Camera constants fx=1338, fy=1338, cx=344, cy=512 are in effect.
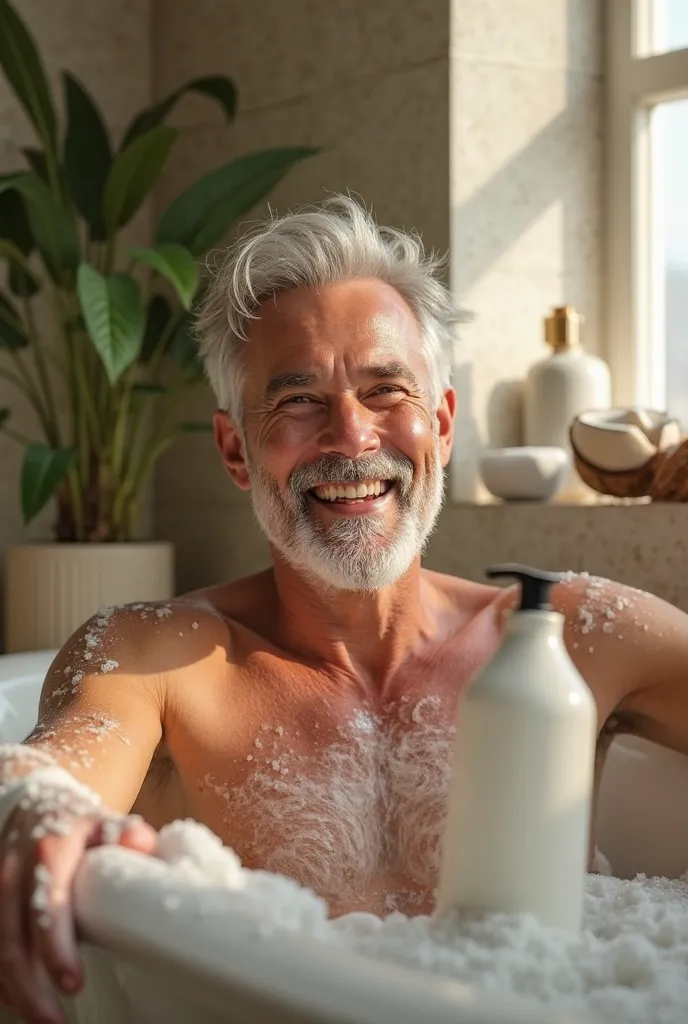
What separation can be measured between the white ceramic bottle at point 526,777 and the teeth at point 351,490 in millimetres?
614

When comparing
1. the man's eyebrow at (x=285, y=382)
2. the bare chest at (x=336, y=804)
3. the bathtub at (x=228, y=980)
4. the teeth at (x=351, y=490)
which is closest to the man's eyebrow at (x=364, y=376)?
the man's eyebrow at (x=285, y=382)

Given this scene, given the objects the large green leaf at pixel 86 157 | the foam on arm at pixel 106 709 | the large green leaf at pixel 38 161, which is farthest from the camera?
the large green leaf at pixel 38 161

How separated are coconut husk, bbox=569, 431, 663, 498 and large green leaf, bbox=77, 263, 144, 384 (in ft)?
2.42

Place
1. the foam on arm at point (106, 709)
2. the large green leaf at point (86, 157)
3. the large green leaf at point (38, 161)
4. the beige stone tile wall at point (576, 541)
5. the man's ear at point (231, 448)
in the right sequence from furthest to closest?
the large green leaf at point (38, 161) → the large green leaf at point (86, 157) → the beige stone tile wall at point (576, 541) → the man's ear at point (231, 448) → the foam on arm at point (106, 709)

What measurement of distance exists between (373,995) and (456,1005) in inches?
1.7

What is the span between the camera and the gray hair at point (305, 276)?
1.53 metres

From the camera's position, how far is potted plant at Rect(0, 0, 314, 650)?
2.40 m

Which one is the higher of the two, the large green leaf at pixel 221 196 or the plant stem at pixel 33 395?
the large green leaf at pixel 221 196

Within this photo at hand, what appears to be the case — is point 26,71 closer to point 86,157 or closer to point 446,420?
point 86,157

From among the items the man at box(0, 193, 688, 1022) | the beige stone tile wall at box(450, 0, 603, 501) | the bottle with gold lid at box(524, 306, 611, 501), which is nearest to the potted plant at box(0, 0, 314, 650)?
the beige stone tile wall at box(450, 0, 603, 501)

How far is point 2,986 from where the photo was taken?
0.84 m

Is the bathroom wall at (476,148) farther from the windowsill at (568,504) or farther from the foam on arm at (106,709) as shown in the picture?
the foam on arm at (106,709)

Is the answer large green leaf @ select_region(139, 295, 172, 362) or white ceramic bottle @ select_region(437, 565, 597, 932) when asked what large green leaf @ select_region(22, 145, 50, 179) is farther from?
white ceramic bottle @ select_region(437, 565, 597, 932)

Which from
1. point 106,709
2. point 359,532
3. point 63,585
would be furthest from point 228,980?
point 63,585
